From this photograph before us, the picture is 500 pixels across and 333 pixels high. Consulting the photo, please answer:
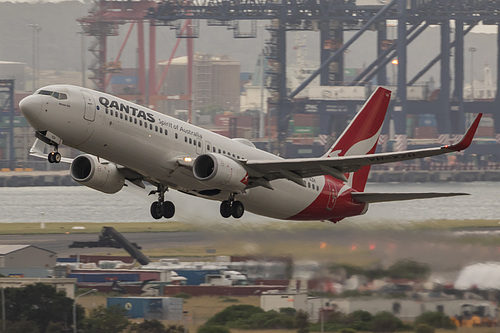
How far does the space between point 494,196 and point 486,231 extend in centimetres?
11909

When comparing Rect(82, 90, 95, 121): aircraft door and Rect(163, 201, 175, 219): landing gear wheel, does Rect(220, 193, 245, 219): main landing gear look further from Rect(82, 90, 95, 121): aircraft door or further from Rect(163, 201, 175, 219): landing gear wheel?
Rect(82, 90, 95, 121): aircraft door

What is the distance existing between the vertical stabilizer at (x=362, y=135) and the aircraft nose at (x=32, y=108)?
59.9ft

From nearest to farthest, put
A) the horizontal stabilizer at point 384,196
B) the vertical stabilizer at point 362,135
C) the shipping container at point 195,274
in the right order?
the horizontal stabilizer at point 384,196 < the vertical stabilizer at point 362,135 < the shipping container at point 195,274

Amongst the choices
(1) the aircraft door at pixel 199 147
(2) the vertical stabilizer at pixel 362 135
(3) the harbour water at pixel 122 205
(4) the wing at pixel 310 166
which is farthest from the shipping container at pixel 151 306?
(3) the harbour water at pixel 122 205

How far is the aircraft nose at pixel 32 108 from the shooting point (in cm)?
3594

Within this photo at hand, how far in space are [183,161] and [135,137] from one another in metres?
2.49

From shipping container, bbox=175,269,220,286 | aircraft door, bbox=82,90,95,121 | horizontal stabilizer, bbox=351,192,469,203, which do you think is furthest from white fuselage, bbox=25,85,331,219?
shipping container, bbox=175,269,220,286

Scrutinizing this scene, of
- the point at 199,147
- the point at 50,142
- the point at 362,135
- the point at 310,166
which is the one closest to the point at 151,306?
the point at 362,135

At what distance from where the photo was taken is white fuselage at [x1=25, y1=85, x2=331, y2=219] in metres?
36.9

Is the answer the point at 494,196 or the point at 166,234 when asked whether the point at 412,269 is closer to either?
the point at 166,234

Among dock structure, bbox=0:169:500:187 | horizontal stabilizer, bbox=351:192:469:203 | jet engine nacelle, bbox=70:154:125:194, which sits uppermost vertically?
jet engine nacelle, bbox=70:154:125:194

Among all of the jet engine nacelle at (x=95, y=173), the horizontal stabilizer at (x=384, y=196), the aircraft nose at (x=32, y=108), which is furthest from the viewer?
the horizontal stabilizer at (x=384, y=196)

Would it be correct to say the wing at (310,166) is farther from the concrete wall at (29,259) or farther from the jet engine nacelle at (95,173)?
the concrete wall at (29,259)

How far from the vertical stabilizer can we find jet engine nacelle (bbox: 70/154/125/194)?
13117 mm
